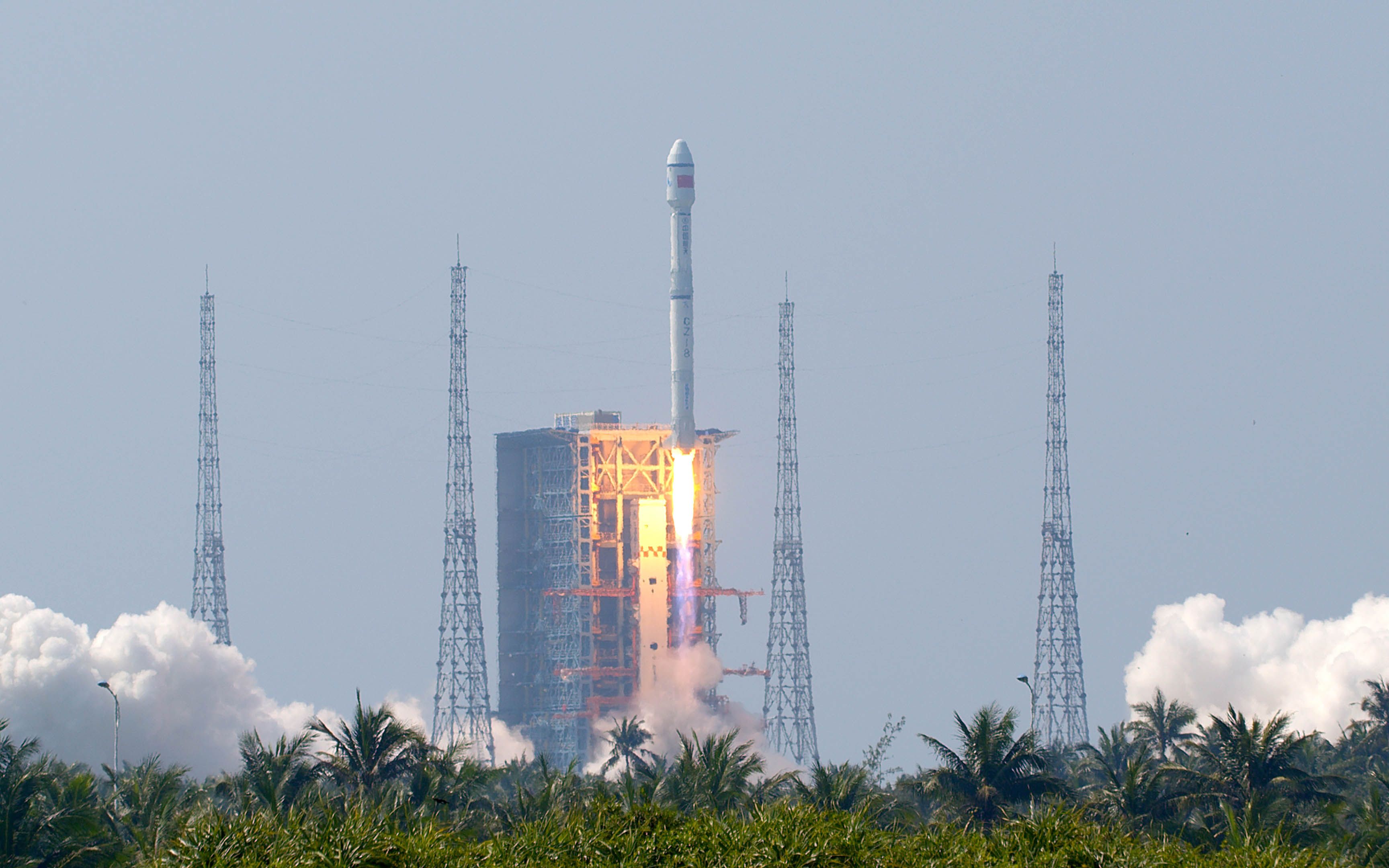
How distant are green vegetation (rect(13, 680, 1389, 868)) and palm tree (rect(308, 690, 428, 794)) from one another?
8 centimetres

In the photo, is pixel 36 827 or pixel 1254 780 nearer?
pixel 36 827

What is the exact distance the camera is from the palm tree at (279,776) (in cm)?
8250

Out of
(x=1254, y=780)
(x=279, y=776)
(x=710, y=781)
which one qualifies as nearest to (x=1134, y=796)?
(x=1254, y=780)

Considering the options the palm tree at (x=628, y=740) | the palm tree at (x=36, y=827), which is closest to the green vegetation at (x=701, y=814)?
the palm tree at (x=36, y=827)

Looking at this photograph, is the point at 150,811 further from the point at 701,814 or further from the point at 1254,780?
the point at 1254,780

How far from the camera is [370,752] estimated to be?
8525cm

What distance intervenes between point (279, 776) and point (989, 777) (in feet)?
86.1

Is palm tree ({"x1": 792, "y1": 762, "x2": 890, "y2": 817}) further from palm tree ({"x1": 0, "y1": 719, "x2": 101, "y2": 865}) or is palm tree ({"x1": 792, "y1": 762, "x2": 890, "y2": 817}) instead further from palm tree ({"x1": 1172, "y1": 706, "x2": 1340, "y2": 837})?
palm tree ({"x1": 0, "y1": 719, "x2": 101, "y2": 865})

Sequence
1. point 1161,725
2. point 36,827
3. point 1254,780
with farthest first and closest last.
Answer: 1. point 1161,725
2. point 1254,780
3. point 36,827

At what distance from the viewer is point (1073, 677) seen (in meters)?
195

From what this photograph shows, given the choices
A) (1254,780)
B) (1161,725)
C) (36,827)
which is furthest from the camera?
(1161,725)

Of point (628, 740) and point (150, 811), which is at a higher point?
point (150, 811)

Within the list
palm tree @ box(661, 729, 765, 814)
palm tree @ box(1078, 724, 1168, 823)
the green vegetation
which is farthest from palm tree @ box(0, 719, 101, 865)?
palm tree @ box(1078, 724, 1168, 823)

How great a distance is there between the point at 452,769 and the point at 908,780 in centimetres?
1736
